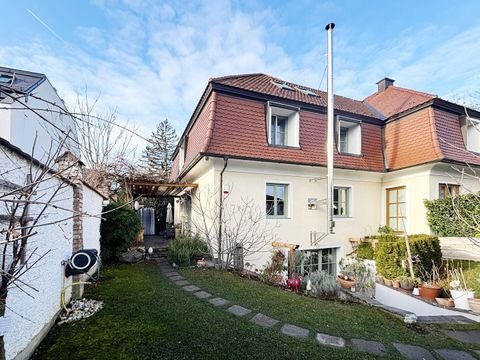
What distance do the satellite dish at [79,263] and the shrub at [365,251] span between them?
940 cm

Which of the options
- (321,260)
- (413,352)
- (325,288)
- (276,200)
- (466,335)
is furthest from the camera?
(321,260)

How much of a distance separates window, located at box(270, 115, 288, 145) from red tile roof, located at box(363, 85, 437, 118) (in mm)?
5275

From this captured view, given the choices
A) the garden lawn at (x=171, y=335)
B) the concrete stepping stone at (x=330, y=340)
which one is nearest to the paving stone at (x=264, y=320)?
the garden lawn at (x=171, y=335)

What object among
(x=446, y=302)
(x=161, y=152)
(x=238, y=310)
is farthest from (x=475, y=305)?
(x=161, y=152)

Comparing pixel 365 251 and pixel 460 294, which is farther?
pixel 365 251

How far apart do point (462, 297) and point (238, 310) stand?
627 centimetres

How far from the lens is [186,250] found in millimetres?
8430

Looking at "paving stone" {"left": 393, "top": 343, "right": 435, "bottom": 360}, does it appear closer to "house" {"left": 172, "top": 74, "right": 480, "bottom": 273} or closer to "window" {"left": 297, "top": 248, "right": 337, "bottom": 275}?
"house" {"left": 172, "top": 74, "right": 480, "bottom": 273}

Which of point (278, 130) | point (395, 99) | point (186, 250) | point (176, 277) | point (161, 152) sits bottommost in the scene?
point (176, 277)

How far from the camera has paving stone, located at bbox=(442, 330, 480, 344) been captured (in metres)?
4.29

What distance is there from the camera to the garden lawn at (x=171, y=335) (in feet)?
10.3

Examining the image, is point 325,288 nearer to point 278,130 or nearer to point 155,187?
point 278,130

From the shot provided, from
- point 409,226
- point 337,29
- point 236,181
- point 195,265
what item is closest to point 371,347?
point 195,265

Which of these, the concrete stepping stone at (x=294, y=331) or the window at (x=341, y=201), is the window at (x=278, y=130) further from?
the concrete stepping stone at (x=294, y=331)
